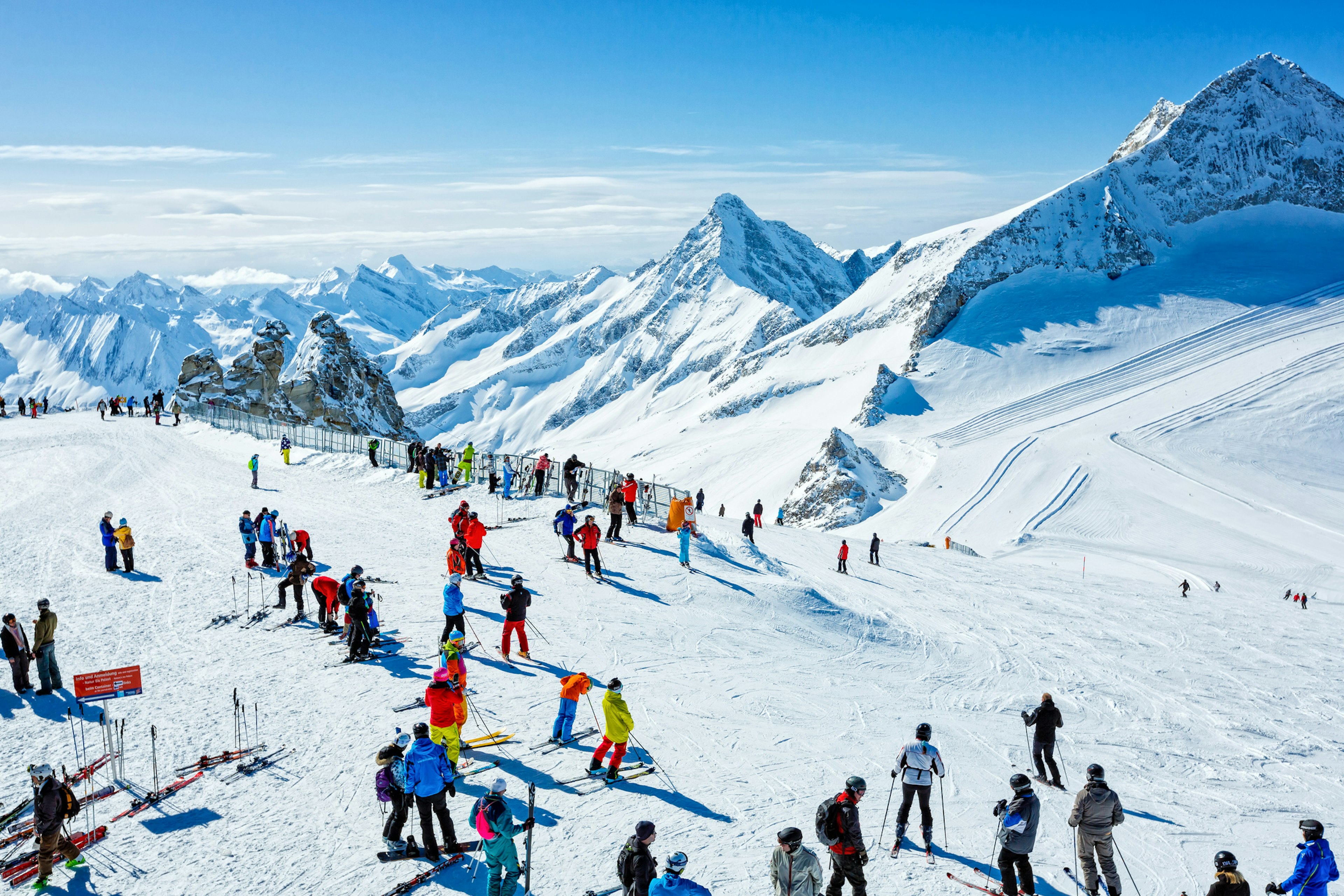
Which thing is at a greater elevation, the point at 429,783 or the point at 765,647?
the point at 429,783

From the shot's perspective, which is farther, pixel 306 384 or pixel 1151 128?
pixel 1151 128

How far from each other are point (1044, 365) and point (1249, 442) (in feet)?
79.8

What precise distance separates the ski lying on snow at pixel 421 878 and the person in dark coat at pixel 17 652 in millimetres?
9204

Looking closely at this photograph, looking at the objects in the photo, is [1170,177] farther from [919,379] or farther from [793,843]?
[793,843]

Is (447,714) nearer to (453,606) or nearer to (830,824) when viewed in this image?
(453,606)

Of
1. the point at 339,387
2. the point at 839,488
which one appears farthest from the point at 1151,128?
the point at 339,387

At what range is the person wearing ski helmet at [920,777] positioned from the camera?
9.70m

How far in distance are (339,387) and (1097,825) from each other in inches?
3149

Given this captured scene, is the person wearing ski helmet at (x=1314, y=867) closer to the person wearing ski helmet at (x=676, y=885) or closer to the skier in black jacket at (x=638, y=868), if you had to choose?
the person wearing ski helmet at (x=676, y=885)

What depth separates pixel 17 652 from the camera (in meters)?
13.5

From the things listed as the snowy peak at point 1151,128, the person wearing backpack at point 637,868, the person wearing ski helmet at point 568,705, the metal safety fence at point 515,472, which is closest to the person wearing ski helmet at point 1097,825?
the person wearing backpack at point 637,868

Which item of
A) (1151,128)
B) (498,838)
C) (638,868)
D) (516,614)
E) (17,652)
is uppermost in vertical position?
(1151,128)

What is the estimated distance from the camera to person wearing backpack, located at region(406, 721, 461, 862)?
879 centimetres

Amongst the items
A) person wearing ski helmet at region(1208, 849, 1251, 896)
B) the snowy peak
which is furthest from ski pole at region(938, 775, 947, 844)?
the snowy peak
